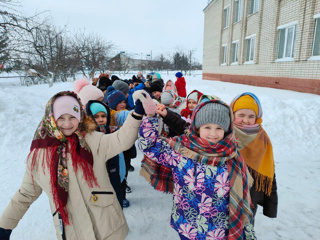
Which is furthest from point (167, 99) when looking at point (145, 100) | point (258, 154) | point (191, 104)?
point (145, 100)

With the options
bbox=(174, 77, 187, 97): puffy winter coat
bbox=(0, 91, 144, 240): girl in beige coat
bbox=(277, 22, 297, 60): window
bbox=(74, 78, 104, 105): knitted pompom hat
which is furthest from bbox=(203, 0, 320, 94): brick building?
bbox=(0, 91, 144, 240): girl in beige coat

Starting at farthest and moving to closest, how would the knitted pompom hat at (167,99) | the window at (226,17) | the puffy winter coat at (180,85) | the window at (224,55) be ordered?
the window at (224,55)
the window at (226,17)
the puffy winter coat at (180,85)
the knitted pompom hat at (167,99)

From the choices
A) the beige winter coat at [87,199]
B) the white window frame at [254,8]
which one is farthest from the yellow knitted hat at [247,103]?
the white window frame at [254,8]

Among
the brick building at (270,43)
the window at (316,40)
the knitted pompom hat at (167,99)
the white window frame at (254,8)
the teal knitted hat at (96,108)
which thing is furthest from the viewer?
the white window frame at (254,8)

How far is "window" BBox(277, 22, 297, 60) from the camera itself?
360 inches

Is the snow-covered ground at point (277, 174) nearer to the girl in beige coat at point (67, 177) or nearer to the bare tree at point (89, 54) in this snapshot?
the girl in beige coat at point (67, 177)

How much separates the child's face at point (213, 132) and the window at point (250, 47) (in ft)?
43.4

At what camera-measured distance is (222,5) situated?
55.4 feet

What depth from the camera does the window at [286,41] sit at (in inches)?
360

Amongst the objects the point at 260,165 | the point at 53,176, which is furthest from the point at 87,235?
the point at 260,165

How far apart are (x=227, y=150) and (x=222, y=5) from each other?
19.0 meters

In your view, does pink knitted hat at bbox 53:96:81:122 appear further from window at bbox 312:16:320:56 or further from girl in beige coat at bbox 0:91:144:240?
window at bbox 312:16:320:56

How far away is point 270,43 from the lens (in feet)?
34.8

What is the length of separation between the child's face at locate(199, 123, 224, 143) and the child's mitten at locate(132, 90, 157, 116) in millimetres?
437
